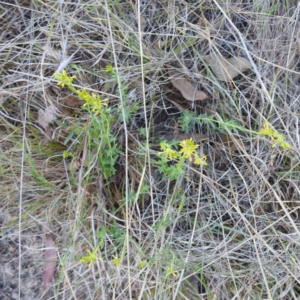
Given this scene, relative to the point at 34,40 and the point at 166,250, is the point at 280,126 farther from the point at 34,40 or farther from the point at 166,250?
the point at 34,40

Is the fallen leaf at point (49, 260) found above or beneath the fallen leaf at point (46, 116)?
beneath

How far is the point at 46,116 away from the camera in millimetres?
1539

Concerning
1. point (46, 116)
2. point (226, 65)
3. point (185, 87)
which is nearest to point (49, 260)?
point (46, 116)

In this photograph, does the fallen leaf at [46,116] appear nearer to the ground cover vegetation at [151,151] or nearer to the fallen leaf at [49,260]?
the ground cover vegetation at [151,151]

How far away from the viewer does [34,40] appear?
1.56 metres

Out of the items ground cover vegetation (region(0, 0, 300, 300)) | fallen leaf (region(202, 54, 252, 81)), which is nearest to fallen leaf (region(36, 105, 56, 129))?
ground cover vegetation (region(0, 0, 300, 300))

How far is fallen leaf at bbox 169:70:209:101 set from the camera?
5.01 ft

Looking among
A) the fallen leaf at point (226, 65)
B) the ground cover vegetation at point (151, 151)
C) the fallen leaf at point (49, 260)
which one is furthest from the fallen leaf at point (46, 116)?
the fallen leaf at point (226, 65)

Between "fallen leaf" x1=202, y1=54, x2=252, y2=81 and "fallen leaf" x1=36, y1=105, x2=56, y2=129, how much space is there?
Result: 0.55 meters

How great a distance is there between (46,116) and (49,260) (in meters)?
0.48

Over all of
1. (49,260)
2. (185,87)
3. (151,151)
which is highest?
(185,87)

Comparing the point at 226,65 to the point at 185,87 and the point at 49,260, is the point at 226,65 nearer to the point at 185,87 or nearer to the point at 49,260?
the point at 185,87

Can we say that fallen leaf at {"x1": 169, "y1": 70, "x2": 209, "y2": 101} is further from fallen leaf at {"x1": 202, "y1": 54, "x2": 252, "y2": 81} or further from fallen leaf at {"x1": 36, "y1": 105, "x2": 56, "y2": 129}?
fallen leaf at {"x1": 36, "y1": 105, "x2": 56, "y2": 129}

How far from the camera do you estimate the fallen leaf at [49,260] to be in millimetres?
1475
